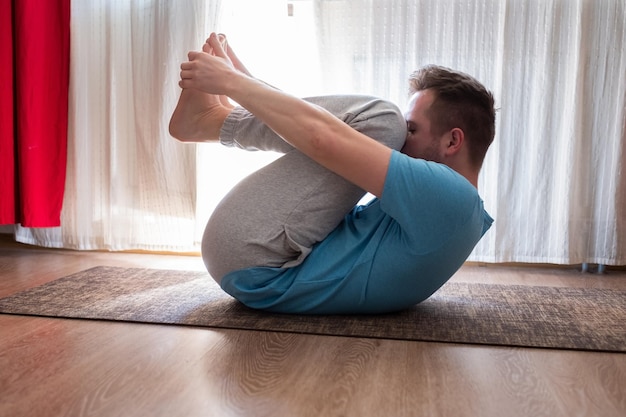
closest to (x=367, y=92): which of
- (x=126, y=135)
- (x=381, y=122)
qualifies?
(x=126, y=135)

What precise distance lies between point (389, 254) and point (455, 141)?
1.11 ft

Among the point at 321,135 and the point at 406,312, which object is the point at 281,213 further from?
the point at 406,312

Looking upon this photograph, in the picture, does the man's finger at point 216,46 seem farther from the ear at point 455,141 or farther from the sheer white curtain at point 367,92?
the sheer white curtain at point 367,92

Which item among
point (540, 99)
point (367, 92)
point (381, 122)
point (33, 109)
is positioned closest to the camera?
A: point (381, 122)

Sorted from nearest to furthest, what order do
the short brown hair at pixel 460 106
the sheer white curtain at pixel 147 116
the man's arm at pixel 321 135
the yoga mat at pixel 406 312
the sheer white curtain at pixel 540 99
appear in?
the man's arm at pixel 321 135 < the yoga mat at pixel 406 312 < the short brown hair at pixel 460 106 < the sheer white curtain at pixel 540 99 < the sheer white curtain at pixel 147 116

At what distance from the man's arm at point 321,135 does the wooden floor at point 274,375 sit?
0.38m

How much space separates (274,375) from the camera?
123cm

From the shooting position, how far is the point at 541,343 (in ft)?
4.87

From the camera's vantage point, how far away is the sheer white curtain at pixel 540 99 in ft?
8.54

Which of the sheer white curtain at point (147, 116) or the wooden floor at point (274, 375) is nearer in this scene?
the wooden floor at point (274, 375)

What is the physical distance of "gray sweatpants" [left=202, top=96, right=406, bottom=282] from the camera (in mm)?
1591

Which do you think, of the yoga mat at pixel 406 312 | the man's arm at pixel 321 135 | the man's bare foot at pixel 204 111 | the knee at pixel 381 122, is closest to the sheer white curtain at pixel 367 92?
the yoga mat at pixel 406 312

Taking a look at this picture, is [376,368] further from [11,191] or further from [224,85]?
[11,191]

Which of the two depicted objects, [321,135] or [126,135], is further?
[126,135]
